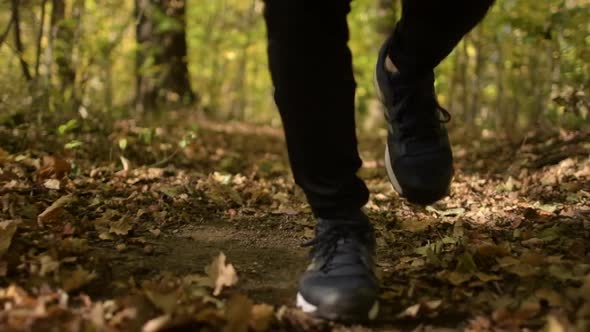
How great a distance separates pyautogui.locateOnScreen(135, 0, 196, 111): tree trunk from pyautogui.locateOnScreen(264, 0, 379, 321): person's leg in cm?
518

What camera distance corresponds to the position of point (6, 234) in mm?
1782

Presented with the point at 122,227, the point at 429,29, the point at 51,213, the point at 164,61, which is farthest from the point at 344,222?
the point at 164,61

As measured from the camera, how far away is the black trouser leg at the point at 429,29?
1.60 m

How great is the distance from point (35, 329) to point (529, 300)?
1.24 m

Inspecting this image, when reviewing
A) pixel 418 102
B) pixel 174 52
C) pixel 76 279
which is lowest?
pixel 76 279

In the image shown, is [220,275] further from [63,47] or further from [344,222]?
[63,47]

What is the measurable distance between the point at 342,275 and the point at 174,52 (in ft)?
19.7

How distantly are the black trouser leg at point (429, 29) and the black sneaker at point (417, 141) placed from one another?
0.19 ft

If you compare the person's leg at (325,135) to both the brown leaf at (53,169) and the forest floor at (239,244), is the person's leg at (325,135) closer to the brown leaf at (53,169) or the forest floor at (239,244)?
the forest floor at (239,244)

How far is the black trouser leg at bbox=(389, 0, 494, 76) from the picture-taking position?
63.0 inches

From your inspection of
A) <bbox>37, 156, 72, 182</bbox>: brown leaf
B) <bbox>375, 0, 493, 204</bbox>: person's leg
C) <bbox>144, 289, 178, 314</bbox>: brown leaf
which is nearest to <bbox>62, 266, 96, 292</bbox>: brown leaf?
<bbox>144, 289, 178, 314</bbox>: brown leaf

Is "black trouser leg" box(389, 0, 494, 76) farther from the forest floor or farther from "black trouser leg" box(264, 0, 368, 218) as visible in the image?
the forest floor

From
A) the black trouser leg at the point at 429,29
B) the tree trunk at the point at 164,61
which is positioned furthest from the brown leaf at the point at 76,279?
the tree trunk at the point at 164,61

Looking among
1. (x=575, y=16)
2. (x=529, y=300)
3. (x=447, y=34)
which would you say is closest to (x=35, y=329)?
(x=529, y=300)
